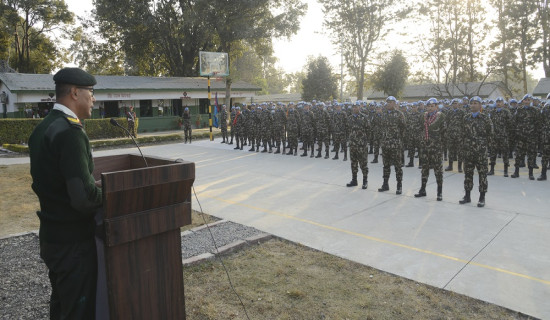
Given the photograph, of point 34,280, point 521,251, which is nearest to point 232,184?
point 34,280

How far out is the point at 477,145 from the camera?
7695 mm

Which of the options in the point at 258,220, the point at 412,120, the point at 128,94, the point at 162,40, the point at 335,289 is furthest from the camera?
the point at 162,40

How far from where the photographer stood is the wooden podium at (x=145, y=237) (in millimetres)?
2252

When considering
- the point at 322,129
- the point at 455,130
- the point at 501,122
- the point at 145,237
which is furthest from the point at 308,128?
the point at 145,237

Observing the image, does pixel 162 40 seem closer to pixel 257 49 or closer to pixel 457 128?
pixel 257 49

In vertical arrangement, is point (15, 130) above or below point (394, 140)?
above

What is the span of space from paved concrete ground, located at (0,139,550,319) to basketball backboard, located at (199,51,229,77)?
1139 centimetres

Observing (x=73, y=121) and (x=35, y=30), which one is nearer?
(x=73, y=121)

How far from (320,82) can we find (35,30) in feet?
112

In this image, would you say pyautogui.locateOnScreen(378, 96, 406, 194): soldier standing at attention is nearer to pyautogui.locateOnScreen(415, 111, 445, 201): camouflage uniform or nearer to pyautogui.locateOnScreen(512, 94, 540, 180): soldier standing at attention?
pyautogui.locateOnScreen(415, 111, 445, 201): camouflage uniform

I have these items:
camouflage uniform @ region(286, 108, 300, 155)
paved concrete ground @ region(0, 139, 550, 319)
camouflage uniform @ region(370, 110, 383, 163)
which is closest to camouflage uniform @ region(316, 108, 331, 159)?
camouflage uniform @ region(286, 108, 300, 155)

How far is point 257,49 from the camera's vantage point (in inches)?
1563

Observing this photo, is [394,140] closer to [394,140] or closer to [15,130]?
[394,140]

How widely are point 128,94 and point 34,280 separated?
25.7 m
